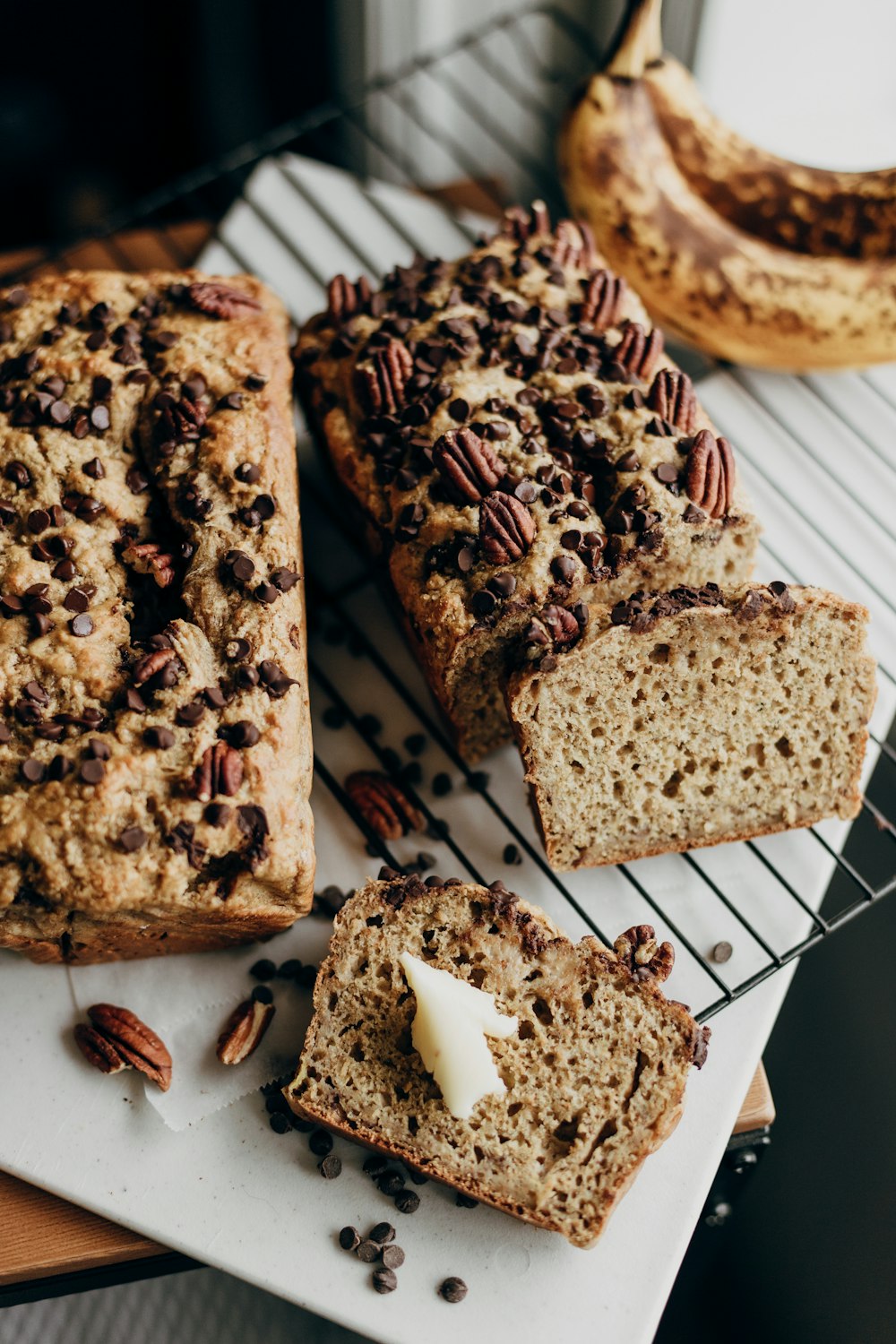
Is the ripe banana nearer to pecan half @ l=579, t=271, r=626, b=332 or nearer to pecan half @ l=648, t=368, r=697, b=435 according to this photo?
pecan half @ l=579, t=271, r=626, b=332

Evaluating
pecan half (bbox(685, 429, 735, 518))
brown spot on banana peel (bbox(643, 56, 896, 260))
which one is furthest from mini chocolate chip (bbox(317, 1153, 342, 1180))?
brown spot on banana peel (bbox(643, 56, 896, 260))

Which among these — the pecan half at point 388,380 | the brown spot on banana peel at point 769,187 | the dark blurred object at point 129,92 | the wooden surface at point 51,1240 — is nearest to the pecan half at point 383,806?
the pecan half at point 388,380

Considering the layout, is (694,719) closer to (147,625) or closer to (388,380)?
(388,380)

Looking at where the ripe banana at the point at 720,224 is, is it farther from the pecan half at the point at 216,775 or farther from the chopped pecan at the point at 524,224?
the pecan half at the point at 216,775

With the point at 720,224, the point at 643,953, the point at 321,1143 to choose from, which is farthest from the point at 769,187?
the point at 321,1143

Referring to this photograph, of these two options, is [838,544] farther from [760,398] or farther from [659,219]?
[659,219]

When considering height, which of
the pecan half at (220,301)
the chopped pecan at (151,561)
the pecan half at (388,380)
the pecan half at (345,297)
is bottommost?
the chopped pecan at (151,561)

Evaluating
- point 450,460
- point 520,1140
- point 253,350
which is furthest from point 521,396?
point 520,1140
